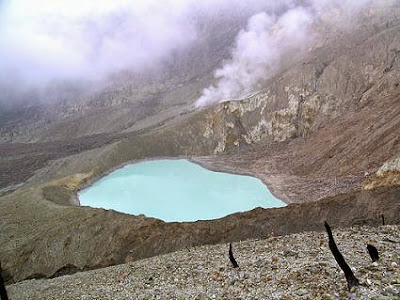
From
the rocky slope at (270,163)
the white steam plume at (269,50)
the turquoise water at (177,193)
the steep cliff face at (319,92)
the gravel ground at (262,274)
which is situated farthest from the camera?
the white steam plume at (269,50)

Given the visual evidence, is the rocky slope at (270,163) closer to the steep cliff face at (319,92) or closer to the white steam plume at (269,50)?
the steep cliff face at (319,92)

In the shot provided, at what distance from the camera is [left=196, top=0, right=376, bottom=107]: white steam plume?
325 ft

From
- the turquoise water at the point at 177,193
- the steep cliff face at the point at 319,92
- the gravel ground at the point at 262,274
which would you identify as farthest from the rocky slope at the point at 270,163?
the gravel ground at the point at 262,274

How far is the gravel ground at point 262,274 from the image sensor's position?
1120 cm

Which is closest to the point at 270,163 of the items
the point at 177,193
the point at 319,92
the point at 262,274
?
the point at 177,193

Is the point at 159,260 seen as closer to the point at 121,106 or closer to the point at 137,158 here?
the point at 137,158

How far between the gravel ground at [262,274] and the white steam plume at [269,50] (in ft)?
247

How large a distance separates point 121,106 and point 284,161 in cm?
10394

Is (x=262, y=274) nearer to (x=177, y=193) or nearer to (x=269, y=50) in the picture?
(x=177, y=193)

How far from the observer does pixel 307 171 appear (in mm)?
56188

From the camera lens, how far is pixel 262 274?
1441 centimetres

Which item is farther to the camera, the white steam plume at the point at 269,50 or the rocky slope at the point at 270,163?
the white steam plume at the point at 269,50

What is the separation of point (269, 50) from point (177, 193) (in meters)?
63.4

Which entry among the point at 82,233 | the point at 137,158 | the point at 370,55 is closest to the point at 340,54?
the point at 370,55
